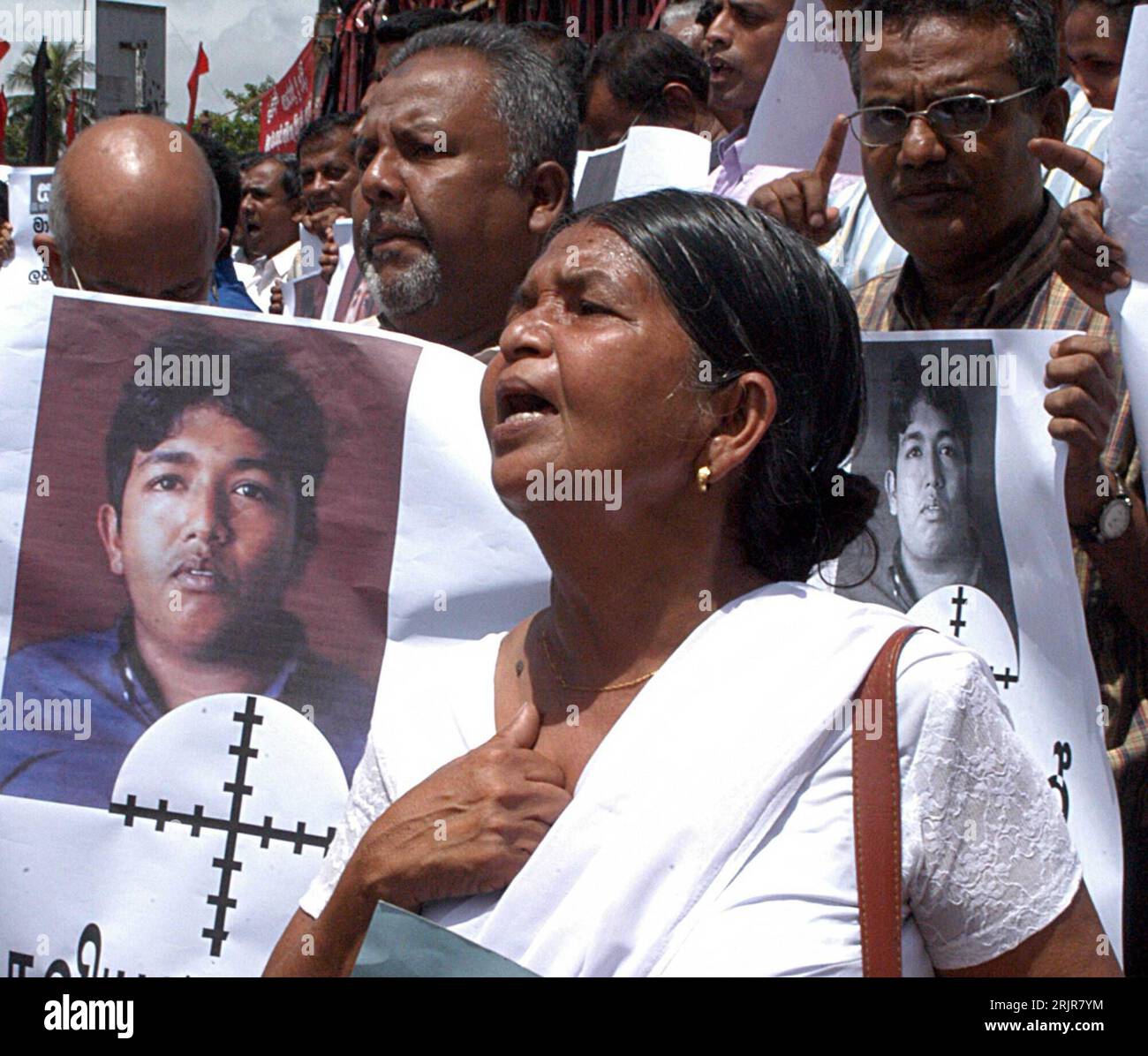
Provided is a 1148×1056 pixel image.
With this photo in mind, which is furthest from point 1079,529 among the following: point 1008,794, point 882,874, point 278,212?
point 278,212

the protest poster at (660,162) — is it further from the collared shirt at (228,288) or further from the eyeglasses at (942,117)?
the collared shirt at (228,288)

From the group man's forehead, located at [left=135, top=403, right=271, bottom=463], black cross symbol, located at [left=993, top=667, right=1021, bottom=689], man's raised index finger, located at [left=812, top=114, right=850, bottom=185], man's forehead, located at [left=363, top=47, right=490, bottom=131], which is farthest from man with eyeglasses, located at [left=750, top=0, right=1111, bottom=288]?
man's forehead, located at [left=135, top=403, right=271, bottom=463]

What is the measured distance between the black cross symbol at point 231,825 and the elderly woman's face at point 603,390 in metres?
0.68

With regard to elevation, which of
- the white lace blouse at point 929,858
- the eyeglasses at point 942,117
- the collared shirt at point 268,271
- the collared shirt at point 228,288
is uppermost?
the collared shirt at point 268,271

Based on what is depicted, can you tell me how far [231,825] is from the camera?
225 cm

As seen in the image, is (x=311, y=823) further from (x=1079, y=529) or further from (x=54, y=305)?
(x=1079, y=529)

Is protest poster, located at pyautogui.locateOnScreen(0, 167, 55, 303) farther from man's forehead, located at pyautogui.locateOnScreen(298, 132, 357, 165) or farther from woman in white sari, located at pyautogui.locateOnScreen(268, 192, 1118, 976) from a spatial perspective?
woman in white sari, located at pyautogui.locateOnScreen(268, 192, 1118, 976)

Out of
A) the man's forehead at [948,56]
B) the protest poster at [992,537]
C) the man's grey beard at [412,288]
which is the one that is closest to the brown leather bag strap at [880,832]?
the protest poster at [992,537]

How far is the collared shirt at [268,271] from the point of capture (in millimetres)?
6676

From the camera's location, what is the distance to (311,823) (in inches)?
88.4

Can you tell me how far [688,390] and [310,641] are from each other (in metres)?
0.80

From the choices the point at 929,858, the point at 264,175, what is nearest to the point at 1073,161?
the point at 929,858

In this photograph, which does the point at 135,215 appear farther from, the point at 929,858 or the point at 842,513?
the point at 929,858

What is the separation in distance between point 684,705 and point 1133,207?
38.2 inches
